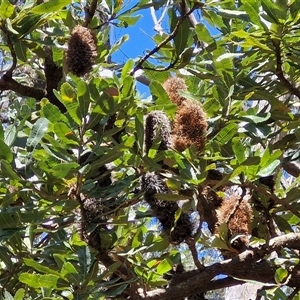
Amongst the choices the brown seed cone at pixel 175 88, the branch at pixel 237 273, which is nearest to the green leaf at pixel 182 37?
the brown seed cone at pixel 175 88

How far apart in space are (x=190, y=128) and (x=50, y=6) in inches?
15.6

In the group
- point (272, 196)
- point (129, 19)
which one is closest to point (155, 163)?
point (272, 196)

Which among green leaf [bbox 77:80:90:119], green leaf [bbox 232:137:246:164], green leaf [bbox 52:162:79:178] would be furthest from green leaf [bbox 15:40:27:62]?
green leaf [bbox 232:137:246:164]

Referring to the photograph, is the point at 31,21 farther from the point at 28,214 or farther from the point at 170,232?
the point at 170,232

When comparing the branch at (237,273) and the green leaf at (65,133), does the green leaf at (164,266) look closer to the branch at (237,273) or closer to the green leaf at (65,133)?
the branch at (237,273)

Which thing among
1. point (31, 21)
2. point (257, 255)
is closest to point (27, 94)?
point (31, 21)

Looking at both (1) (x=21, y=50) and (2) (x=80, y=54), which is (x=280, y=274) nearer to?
(2) (x=80, y=54)

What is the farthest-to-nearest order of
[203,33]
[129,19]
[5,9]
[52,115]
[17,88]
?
[129,19] < [17,88] < [203,33] < [5,9] < [52,115]

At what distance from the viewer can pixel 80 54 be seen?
136 centimetres

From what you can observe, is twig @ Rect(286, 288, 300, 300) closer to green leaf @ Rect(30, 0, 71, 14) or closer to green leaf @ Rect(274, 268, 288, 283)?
green leaf @ Rect(274, 268, 288, 283)

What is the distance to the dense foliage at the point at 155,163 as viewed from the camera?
3.84 ft

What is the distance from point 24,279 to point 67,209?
0.51ft

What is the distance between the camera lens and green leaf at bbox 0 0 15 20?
1268 millimetres

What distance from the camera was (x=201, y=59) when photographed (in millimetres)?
1507
